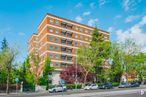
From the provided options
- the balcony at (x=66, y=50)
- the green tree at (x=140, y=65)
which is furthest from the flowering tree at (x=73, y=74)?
the green tree at (x=140, y=65)

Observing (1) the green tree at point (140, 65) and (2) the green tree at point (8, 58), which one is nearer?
(2) the green tree at point (8, 58)

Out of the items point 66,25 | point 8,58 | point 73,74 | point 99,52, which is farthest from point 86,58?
point 8,58

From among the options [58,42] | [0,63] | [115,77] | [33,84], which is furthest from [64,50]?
[0,63]

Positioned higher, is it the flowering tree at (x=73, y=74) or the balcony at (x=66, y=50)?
the balcony at (x=66, y=50)

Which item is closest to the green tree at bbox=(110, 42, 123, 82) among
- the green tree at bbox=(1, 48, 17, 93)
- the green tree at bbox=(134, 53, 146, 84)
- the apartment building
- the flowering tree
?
the green tree at bbox=(134, 53, 146, 84)

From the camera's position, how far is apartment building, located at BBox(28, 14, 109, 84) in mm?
84312

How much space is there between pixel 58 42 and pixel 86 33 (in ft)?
54.1

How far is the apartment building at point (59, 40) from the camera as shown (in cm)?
8431

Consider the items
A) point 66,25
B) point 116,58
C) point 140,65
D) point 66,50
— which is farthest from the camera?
point 66,25

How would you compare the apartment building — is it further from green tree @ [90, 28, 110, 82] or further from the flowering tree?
green tree @ [90, 28, 110, 82]

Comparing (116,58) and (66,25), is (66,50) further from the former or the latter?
(116,58)

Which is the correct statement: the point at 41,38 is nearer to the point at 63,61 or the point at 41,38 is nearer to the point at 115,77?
the point at 63,61

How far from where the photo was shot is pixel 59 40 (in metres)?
87.9

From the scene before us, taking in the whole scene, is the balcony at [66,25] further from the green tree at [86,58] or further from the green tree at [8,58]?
the green tree at [8,58]
